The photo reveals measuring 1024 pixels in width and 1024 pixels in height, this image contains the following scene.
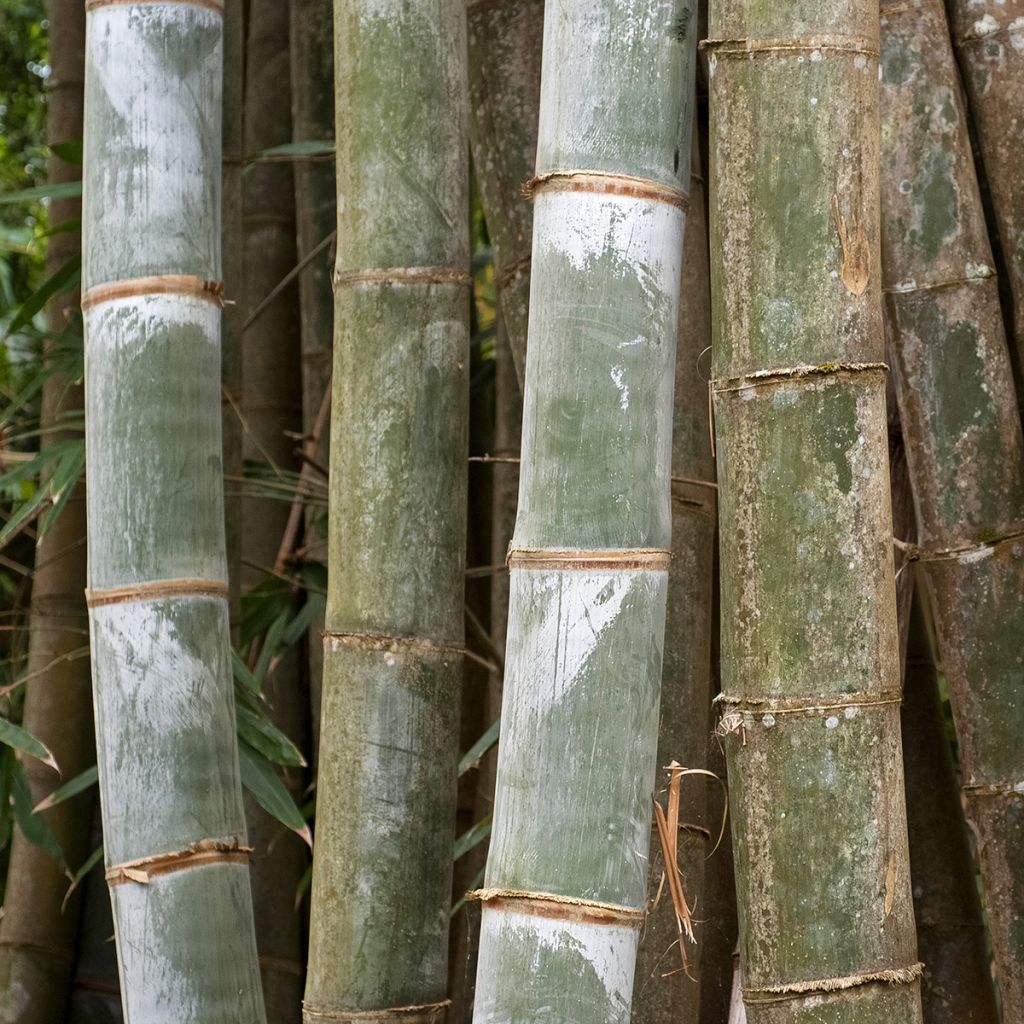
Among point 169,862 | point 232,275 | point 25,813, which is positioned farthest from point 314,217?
point 169,862

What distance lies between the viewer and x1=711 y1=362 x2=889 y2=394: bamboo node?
939mm

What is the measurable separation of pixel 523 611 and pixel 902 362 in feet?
1.55

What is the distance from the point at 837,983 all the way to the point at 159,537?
604mm

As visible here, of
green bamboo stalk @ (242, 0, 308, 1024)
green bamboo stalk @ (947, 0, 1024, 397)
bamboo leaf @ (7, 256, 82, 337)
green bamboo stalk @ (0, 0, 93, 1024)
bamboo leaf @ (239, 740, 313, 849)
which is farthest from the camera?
green bamboo stalk @ (242, 0, 308, 1024)

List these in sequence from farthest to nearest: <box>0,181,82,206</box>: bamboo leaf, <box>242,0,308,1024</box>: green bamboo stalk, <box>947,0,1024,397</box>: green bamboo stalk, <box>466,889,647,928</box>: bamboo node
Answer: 1. <box>242,0,308,1024</box>: green bamboo stalk
2. <box>0,181,82,206</box>: bamboo leaf
3. <box>947,0,1024,397</box>: green bamboo stalk
4. <box>466,889,647,928</box>: bamboo node

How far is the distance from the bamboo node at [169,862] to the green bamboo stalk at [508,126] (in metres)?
0.54

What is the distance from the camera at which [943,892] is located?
1.40 meters

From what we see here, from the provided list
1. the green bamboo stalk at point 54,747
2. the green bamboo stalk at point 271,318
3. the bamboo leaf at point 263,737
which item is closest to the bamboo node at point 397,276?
the bamboo leaf at point 263,737

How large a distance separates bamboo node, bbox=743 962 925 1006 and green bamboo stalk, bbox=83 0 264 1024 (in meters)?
0.44

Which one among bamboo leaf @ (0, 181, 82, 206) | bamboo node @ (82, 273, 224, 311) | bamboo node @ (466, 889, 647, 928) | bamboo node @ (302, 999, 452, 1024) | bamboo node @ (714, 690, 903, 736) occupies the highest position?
bamboo leaf @ (0, 181, 82, 206)

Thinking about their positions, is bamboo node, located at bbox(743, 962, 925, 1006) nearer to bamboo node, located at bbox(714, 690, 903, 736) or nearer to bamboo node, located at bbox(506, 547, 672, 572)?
bamboo node, located at bbox(714, 690, 903, 736)

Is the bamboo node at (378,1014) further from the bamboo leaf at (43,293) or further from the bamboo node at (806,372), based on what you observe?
the bamboo leaf at (43,293)

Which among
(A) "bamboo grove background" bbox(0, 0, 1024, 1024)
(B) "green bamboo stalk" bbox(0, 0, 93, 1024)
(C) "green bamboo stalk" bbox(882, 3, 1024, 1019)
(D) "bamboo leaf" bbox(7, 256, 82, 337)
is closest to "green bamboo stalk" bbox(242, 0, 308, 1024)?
(B) "green bamboo stalk" bbox(0, 0, 93, 1024)

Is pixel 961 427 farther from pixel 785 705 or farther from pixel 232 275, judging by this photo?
pixel 232 275
